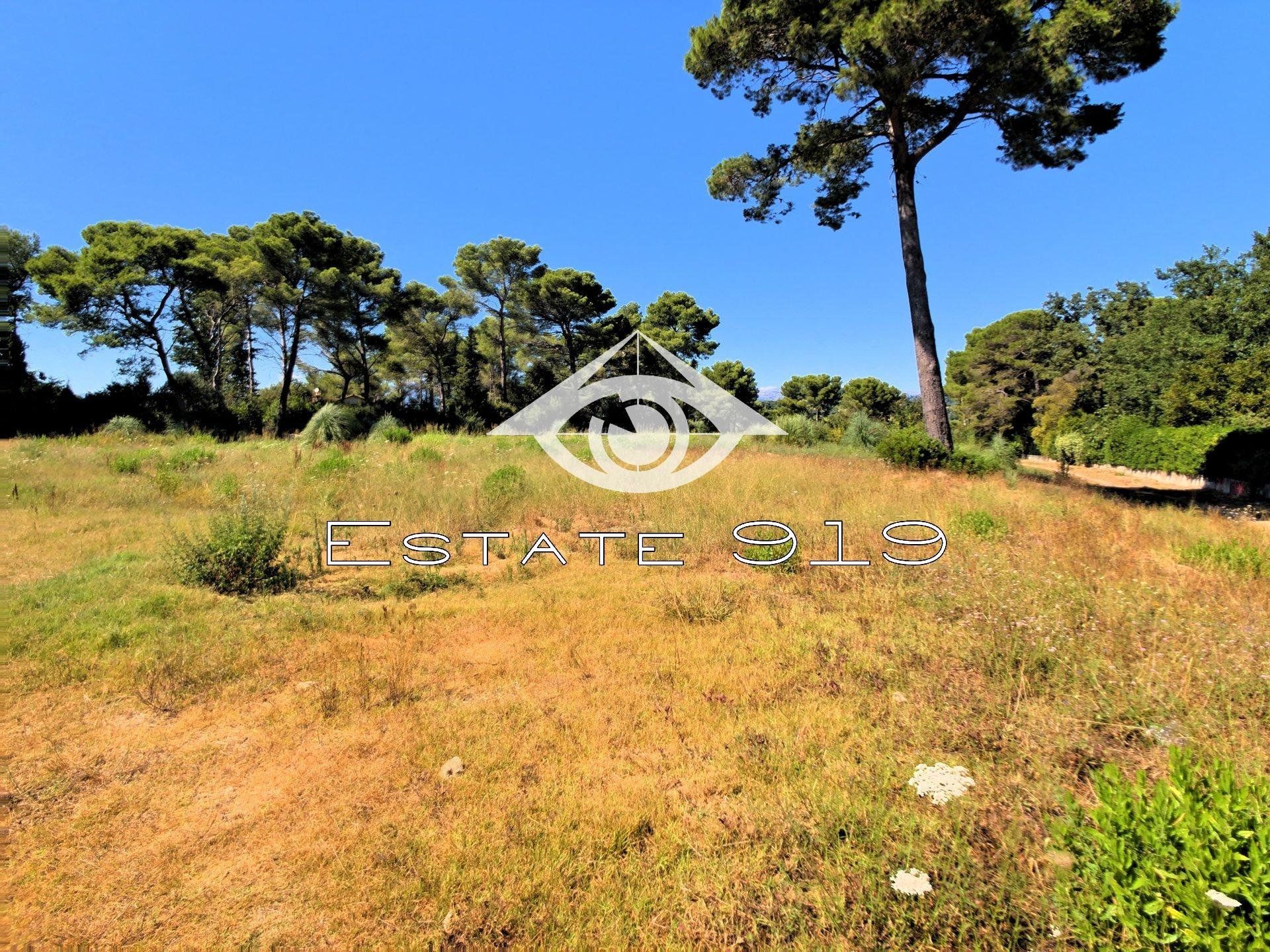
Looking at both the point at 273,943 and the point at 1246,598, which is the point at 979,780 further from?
the point at 1246,598

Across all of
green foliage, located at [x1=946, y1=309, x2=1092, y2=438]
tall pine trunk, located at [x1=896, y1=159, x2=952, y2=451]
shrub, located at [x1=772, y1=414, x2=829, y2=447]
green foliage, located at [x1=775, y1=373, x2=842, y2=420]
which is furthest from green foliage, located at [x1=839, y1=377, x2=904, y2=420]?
tall pine trunk, located at [x1=896, y1=159, x2=952, y2=451]

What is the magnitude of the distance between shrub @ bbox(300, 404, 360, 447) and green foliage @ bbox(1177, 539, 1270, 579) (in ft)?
48.8

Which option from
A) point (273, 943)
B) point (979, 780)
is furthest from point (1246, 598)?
point (273, 943)

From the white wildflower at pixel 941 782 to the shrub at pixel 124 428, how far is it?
19392 millimetres

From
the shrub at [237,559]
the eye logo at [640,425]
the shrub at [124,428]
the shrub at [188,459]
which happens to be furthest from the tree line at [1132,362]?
the shrub at [124,428]

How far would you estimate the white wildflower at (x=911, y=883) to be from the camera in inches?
58.4

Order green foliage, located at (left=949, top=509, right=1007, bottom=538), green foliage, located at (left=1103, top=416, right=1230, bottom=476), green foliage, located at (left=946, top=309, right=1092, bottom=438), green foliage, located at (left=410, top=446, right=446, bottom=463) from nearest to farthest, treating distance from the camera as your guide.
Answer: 1. green foliage, located at (left=949, top=509, right=1007, bottom=538)
2. green foliage, located at (left=410, top=446, right=446, bottom=463)
3. green foliage, located at (left=1103, top=416, right=1230, bottom=476)
4. green foliage, located at (left=946, top=309, right=1092, bottom=438)

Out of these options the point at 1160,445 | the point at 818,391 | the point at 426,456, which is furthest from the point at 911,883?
the point at 818,391

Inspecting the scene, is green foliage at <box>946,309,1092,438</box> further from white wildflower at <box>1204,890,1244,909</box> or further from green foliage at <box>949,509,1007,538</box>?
white wildflower at <box>1204,890,1244,909</box>

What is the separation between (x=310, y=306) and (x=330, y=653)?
2206 cm

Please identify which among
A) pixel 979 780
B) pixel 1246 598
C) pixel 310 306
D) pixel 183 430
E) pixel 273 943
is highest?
pixel 310 306

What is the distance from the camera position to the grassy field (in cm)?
152

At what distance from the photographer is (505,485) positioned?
730cm

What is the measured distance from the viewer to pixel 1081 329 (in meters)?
32.8
